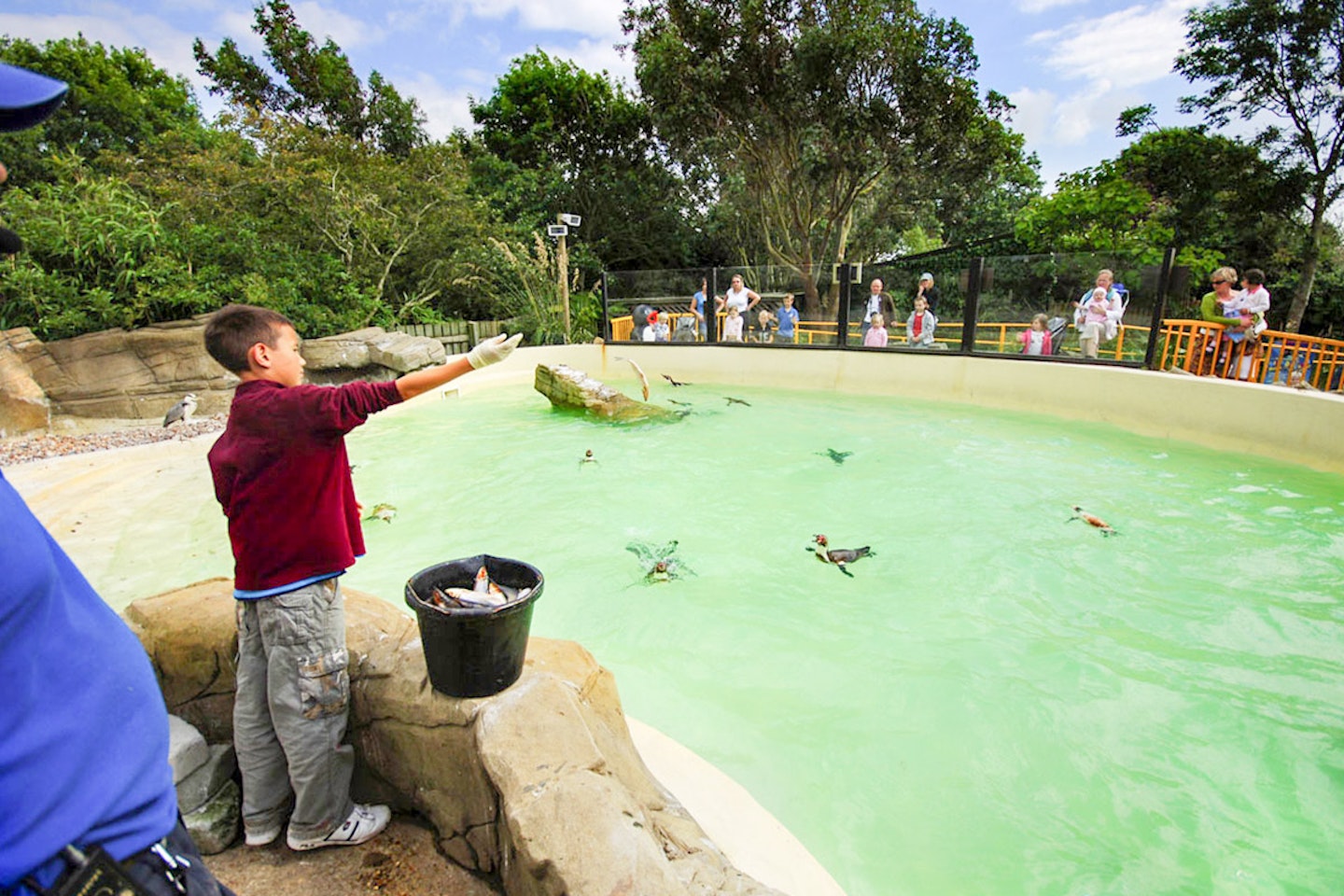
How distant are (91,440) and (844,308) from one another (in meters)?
9.56

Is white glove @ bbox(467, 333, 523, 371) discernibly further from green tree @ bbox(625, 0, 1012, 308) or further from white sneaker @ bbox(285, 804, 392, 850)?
green tree @ bbox(625, 0, 1012, 308)

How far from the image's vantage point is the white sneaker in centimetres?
185

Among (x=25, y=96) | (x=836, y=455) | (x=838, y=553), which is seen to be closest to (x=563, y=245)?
(x=836, y=455)

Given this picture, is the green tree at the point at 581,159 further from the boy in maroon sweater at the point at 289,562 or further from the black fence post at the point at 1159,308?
the boy in maroon sweater at the point at 289,562

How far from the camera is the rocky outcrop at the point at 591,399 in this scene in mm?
8344

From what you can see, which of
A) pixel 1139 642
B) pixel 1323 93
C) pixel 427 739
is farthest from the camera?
pixel 1323 93

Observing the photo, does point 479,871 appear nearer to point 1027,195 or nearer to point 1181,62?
point 1181,62

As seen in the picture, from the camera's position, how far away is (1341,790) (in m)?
2.51

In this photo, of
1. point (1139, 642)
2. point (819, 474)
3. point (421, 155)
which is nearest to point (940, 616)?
point (1139, 642)

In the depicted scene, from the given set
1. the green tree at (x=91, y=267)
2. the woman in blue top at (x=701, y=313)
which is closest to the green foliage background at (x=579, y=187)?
the green tree at (x=91, y=267)

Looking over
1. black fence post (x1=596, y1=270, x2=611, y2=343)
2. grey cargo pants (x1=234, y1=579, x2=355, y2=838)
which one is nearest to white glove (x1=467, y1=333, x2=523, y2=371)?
grey cargo pants (x1=234, y1=579, x2=355, y2=838)

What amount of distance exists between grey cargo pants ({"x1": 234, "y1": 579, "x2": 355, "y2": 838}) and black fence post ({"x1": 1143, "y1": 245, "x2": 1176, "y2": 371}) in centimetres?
868

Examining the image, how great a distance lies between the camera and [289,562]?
1.76 m

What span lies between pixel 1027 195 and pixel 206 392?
87.9 feet
